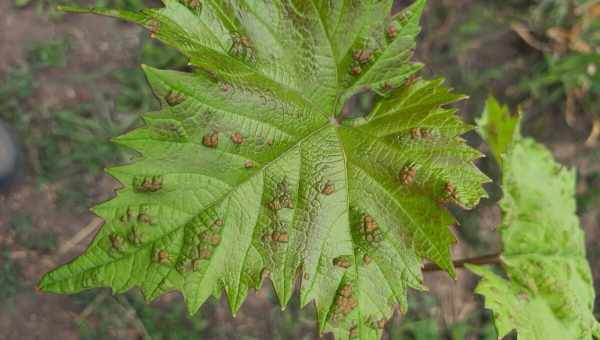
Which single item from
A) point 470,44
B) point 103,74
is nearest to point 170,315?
point 103,74

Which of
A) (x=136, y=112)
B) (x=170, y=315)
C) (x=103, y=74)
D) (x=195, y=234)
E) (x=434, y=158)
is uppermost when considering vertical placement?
(x=103, y=74)

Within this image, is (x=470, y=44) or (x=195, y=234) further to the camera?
(x=470, y=44)

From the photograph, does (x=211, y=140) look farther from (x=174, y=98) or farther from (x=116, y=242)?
(x=116, y=242)

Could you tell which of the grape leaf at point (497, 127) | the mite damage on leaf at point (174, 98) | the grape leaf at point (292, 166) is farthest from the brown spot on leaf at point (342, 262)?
the grape leaf at point (497, 127)

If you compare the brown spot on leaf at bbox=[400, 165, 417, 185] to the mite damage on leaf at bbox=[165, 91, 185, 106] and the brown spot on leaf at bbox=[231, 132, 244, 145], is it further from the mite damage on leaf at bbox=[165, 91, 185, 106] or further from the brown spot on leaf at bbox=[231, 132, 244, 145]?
the mite damage on leaf at bbox=[165, 91, 185, 106]

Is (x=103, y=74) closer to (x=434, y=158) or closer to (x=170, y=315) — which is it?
(x=170, y=315)

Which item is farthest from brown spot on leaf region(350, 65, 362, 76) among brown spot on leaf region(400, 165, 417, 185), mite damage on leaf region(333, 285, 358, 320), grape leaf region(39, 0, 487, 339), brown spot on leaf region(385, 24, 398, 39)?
mite damage on leaf region(333, 285, 358, 320)

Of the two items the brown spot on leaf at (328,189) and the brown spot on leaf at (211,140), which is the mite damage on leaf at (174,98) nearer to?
the brown spot on leaf at (211,140)
